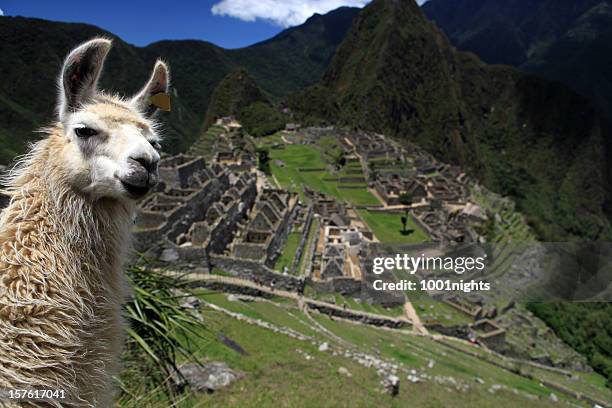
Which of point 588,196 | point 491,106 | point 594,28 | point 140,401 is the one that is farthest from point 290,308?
point 594,28

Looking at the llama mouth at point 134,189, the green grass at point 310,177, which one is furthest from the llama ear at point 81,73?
the green grass at point 310,177

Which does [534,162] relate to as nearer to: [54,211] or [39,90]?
[39,90]

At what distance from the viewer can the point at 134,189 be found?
156cm

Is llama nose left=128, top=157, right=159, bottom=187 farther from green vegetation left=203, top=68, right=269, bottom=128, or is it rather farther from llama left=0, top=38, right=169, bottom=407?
green vegetation left=203, top=68, right=269, bottom=128

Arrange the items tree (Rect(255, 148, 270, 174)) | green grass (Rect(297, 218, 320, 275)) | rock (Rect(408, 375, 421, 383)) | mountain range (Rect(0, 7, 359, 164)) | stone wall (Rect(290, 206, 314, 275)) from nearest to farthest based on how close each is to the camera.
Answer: rock (Rect(408, 375, 421, 383))
stone wall (Rect(290, 206, 314, 275))
green grass (Rect(297, 218, 320, 275))
tree (Rect(255, 148, 270, 174))
mountain range (Rect(0, 7, 359, 164))

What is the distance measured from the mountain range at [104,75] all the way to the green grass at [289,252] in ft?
22.2

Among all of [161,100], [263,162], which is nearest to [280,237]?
[161,100]

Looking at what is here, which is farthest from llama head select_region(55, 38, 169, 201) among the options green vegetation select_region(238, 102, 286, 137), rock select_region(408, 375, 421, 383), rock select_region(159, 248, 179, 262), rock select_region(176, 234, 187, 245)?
green vegetation select_region(238, 102, 286, 137)

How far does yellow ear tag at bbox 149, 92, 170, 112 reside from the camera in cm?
204

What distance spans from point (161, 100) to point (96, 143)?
0.57m

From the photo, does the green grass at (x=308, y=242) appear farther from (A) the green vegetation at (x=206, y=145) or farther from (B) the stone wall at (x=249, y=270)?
A: (A) the green vegetation at (x=206, y=145)

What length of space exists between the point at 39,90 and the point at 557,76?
18104 centimetres

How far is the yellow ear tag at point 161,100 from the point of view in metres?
2.04

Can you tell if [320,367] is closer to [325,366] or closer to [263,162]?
[325,366]
